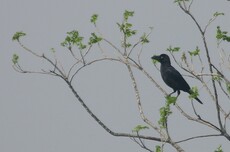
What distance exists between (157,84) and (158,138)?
1217mm

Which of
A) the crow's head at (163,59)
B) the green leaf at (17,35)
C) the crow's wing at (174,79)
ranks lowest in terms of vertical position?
the crow's wing at (174,79)

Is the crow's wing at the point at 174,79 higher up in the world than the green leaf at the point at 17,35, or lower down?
lower down

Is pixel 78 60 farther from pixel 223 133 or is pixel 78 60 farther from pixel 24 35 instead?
pixel 223 133

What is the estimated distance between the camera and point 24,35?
10.7 meters

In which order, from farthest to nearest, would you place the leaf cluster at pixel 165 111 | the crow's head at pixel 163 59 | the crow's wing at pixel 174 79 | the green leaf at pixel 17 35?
1. the crow's head at pixel 163 59
2. the crow's wing at pixel 174 79
3. the green leaf at pixel 17 35
4. the leaf cluster at pixel 165 111

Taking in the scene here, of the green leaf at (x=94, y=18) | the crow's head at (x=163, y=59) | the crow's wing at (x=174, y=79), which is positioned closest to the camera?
the green leaf at (x=94, y=18)

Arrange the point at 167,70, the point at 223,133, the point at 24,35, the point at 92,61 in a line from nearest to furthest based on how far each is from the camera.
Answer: the point at 223,133, the point at 92,61, the point at 24,35, the point at 167,70

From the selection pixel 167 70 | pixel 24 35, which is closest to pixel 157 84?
pixel 24 35

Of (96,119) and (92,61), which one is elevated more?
(92,61)

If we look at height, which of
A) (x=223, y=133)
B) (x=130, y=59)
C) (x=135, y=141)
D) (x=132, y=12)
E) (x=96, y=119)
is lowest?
(x=223, y=133)

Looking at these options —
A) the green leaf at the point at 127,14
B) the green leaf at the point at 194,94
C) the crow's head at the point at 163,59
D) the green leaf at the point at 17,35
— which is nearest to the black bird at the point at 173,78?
the crow's head at the point at 163,59

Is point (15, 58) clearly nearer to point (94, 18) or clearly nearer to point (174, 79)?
point (94, 18)

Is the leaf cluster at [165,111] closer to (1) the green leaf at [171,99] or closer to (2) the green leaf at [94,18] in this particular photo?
(1) the green leaf at [171,99]

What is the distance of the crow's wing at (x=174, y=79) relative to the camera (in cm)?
1359
